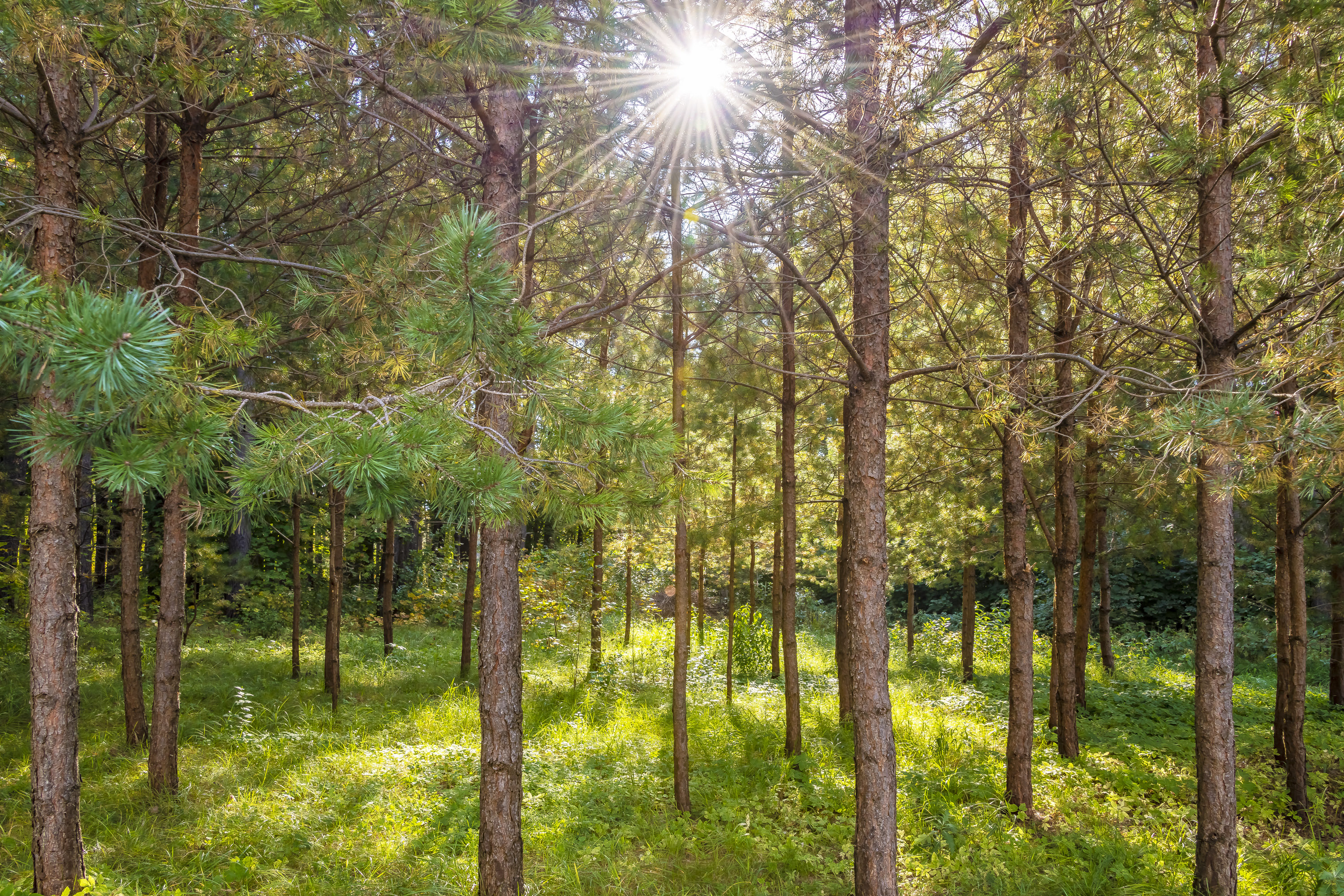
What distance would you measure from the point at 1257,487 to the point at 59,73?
26.1 ft

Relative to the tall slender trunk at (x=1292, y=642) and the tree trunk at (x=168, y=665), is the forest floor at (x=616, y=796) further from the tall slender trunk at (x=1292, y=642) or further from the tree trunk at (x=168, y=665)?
the tall slender trunk at (x=1292, y=642)

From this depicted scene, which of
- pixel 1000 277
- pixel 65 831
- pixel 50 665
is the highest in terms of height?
pixel 1000 277

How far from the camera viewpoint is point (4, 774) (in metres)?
6.23

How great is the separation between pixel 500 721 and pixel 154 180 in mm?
6654

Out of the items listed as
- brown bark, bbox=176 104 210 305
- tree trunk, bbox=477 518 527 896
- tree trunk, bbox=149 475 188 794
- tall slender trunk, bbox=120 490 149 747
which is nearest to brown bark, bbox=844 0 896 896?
tree trunk, bbox=477 518 527 896

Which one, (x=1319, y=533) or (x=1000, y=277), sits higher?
(x=1000, y=277)

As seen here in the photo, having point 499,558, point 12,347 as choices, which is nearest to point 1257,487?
point 499,558

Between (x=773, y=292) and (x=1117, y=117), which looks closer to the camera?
(x=1117, y=117)

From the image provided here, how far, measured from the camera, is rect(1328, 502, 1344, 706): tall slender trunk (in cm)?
992

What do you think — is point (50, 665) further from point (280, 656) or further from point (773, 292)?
point (280, 656)

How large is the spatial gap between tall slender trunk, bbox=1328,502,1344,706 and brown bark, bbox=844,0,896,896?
385 inches

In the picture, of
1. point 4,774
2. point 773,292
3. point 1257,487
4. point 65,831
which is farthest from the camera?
point 773,292

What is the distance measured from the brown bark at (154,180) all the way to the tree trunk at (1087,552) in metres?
11.1

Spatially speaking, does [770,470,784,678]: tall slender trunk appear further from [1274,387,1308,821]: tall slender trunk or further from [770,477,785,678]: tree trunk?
[1274,387,1308,821]: tall slender trunk
